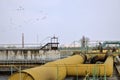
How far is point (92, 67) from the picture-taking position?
16656mm

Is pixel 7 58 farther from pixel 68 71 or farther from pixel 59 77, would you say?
pixel 59 77

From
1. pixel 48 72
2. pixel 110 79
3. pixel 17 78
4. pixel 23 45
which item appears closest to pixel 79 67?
pixel 110 79

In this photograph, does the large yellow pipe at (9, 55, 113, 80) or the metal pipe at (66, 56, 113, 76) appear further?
the metal pipe at (66, 56, 113, 76)

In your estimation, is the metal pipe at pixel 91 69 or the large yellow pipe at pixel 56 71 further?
the metal pipe at pixel 91 69

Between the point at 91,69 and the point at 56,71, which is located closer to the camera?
the point at 56,71

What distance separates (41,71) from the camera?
1123cm

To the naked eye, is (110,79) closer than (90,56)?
Yes

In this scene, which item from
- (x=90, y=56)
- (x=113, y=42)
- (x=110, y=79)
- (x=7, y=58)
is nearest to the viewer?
(x=110, y=79)

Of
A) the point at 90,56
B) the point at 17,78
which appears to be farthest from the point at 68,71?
the point at 90,56

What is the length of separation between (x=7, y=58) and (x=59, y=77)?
71.3 feet

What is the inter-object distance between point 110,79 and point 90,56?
10.5m

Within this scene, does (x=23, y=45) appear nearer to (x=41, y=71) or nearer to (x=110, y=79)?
(x=110, y=79)

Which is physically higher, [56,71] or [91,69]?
[56,71]

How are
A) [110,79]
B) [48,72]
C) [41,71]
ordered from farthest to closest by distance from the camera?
[110,79], [48,72], [41,71]
